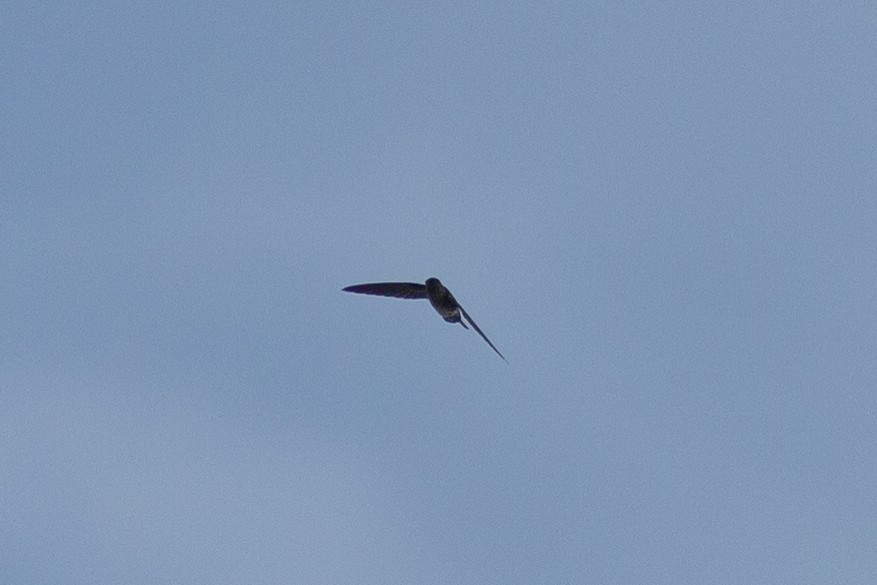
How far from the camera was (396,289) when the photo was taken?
113 feet

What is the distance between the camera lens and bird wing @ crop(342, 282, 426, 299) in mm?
34312

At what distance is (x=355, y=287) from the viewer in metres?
34.8

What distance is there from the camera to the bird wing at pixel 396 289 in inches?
1351

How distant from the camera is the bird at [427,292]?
1316 inches

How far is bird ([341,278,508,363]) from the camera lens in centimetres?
3344

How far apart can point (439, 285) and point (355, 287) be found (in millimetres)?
2680

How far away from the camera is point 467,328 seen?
34281mm

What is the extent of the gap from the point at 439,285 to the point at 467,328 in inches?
63.6

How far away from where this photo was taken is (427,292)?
111ft

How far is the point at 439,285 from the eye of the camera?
110ft

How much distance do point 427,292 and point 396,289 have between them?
3.49 feet

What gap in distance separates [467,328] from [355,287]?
10.6 ft
